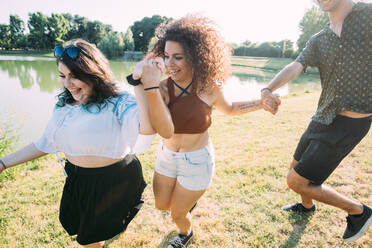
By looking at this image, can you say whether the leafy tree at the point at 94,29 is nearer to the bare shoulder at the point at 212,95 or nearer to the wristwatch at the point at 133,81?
the bare shoulder at the point at 212,95

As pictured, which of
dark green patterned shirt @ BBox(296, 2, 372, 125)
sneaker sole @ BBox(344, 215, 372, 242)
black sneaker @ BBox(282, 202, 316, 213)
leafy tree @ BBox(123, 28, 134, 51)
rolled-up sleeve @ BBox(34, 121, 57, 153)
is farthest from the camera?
leafy tree @ BBox(123, 28, 134, 51)

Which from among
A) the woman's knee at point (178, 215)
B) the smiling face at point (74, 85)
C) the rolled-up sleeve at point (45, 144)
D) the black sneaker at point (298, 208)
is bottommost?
the black sneaker at point (298, 208)

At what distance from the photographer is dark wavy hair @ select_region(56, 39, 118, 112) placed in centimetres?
181

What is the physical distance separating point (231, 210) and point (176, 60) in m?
2.29

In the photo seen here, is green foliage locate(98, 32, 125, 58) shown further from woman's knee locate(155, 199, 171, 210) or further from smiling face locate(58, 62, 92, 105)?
woman's knee locate(155, 199, 171, 210)

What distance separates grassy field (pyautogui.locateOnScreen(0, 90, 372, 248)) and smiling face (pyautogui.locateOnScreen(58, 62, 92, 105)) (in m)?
1.81

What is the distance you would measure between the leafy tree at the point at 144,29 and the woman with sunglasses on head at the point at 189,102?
217 ft

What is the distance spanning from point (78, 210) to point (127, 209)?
1.47 ft

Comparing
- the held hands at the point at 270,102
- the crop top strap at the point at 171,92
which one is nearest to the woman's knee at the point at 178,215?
the crop top strap at the point at 171,92

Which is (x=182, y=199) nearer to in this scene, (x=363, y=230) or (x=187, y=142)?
(x=187, y=142)

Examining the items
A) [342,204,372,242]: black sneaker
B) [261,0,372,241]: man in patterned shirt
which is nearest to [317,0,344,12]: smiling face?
[261,0,372,241]: man in patterned shirt

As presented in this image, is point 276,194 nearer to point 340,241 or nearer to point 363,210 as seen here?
point 340,241

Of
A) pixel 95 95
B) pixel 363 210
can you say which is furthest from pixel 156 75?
pixel 363 210

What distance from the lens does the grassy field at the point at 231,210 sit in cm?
265
